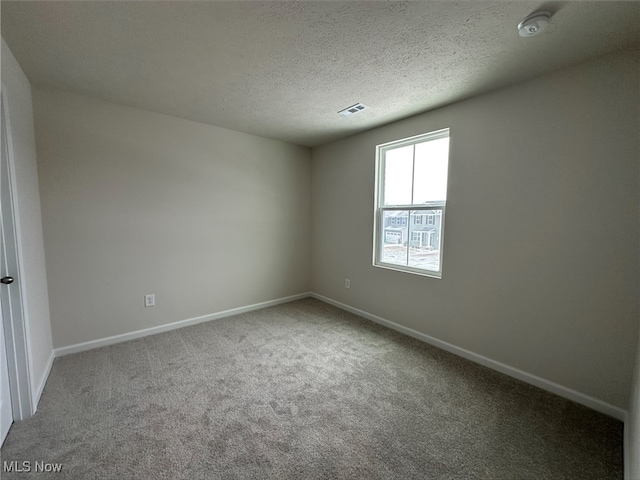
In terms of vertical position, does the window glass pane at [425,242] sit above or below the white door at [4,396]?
above

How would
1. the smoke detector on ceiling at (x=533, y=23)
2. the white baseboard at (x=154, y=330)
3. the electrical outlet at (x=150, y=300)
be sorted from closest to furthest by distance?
the smoke detector on ceiling at (x=533, y=23), the white baseboard at (x=154, y=330), the electrical outlet at (x=150, y=300)

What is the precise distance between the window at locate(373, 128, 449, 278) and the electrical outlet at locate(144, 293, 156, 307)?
8.60 feet

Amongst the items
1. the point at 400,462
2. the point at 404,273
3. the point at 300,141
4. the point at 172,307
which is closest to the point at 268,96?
the point at 300,141

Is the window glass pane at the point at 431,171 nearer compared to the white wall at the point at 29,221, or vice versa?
the white wall at the point at 29,221

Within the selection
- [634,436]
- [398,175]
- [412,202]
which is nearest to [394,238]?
[412,202]

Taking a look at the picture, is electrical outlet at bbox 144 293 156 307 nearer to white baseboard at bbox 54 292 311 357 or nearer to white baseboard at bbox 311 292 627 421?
white baseboard at bbox 54 292 311 357

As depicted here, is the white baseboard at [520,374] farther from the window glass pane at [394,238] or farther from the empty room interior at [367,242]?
the window glass pane at [394,238]

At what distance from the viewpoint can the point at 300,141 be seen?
12.7ft

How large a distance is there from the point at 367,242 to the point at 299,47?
2.28 m

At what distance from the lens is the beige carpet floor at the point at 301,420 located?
4.65ft

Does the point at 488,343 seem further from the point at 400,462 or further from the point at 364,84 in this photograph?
the point at 364,84

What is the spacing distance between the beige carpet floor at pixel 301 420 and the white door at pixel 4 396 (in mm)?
75

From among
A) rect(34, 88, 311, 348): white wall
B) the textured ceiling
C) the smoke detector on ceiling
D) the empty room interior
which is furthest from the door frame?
the smoke detector on ceiling

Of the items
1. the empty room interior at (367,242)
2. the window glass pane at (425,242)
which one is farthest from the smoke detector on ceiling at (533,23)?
the window glass pane at (425,242)
